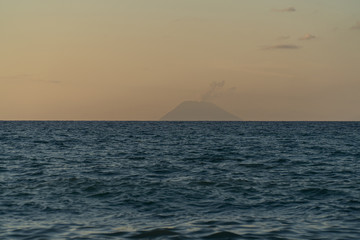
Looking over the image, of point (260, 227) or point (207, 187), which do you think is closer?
point (260, 227)

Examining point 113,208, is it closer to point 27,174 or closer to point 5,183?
point 5,183

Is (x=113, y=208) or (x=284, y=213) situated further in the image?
(x=113, y=208)

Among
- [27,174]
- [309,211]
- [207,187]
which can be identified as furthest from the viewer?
[27,174]

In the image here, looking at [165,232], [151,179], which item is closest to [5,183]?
[151,179]

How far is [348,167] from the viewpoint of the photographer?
1213 inches

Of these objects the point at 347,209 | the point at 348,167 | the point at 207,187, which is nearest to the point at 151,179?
the point at 207,187

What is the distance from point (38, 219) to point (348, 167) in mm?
23095

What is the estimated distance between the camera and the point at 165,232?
13391 millimetres

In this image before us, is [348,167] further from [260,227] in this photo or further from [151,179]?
[260,227]

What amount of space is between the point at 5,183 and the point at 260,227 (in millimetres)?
15291

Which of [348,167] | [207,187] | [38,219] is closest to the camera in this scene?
[38,219]

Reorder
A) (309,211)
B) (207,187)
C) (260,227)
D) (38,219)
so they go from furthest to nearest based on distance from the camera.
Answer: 1. (207,187)
2. (309,211)
3. (38,219)
4. (260,227)

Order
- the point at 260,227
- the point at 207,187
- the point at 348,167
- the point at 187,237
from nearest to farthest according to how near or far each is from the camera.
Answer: the point at 187,237 < the point at 260,227 < the point at 207,187 < the point at 348,167

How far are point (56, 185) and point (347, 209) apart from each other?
14.4m
